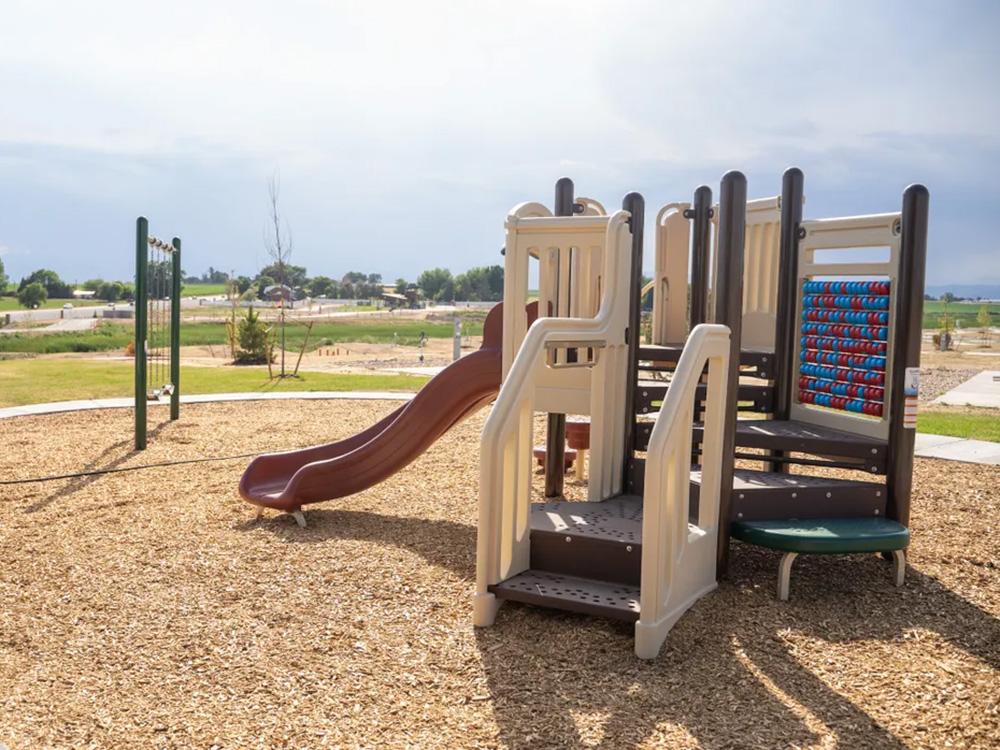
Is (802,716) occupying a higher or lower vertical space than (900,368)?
lower

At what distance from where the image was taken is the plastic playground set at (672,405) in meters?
4.61

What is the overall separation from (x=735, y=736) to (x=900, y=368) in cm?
302

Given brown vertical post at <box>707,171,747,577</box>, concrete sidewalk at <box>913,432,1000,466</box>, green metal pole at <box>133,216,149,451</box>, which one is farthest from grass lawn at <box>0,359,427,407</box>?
brown vertical post at <box>707,171,747,577</box>

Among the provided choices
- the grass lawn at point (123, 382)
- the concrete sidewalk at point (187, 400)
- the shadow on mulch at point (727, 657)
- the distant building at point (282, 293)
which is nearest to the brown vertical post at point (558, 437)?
the shadow on mulch at point (727, 657)

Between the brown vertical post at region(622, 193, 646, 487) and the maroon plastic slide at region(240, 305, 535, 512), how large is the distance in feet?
3.53

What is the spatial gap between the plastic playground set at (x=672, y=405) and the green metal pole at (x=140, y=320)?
10.5 ft

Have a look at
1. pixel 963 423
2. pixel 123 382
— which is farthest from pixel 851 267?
pixel 123 382

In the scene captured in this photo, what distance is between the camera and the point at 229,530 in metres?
6.59

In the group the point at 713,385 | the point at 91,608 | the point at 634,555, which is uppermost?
the point at 713,385

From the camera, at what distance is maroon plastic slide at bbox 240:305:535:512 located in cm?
675

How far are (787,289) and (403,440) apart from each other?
9.68 feet

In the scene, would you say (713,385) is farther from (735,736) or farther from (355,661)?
(355,661)

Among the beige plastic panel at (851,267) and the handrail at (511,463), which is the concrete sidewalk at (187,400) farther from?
the handrail at (511,463)

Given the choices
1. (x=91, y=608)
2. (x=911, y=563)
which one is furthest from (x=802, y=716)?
(x=91, y=608)
